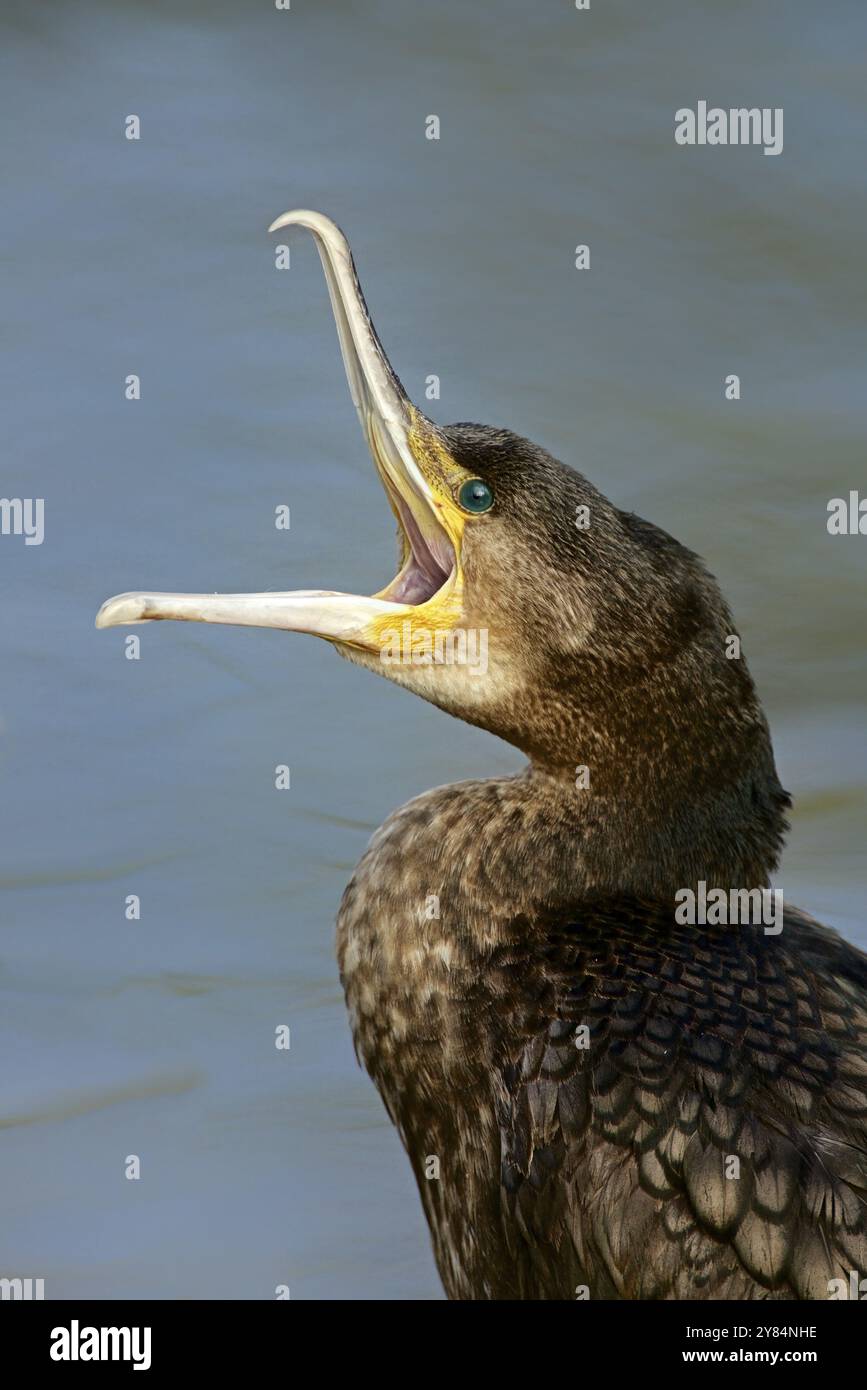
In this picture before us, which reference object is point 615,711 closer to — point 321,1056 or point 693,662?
point 693,662

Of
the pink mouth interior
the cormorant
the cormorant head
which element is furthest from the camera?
the pink mouth interior

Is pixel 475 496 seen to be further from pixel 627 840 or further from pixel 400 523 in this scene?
pixel 627 840

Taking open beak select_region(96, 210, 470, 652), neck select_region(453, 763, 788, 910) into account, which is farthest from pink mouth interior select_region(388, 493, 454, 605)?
neck select_region(453, 763, 788, 910)

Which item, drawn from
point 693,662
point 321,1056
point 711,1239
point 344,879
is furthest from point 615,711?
point 344,879

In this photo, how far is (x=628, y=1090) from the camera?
326cm

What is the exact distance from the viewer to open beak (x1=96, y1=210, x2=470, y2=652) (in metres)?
3.46

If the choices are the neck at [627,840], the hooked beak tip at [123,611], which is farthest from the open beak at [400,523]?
the neck at [627,840]

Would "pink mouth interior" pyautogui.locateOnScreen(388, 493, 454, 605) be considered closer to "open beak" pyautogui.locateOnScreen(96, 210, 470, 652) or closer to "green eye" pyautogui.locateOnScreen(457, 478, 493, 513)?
"open beak" pyautogui.locateOnScreen(96, 210, 470, 652)

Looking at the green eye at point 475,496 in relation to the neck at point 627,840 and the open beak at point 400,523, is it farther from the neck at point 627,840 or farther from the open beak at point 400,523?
the neck at point 627,840

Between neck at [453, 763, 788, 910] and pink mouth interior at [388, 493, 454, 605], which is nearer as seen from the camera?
neck at [453, 763, 788, 910]

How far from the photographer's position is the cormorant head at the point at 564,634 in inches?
135

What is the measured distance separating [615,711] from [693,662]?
5.7 inches

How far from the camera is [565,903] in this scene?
3.52 meters
